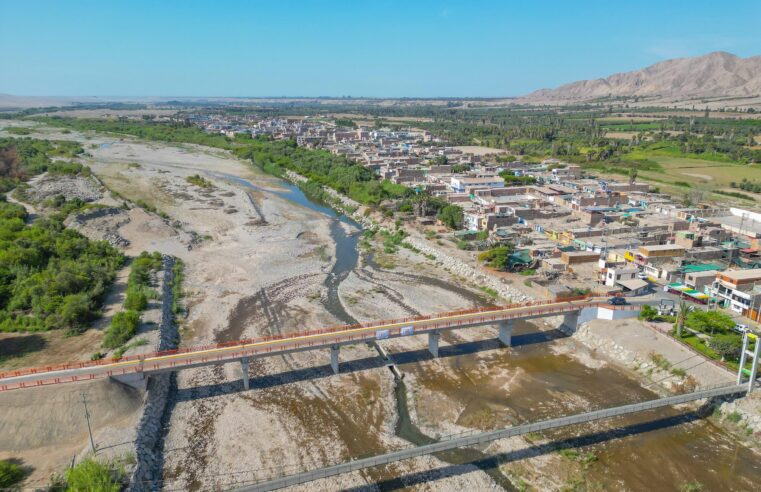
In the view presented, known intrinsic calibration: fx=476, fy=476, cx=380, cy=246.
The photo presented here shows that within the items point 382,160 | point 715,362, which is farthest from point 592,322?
point 382,160

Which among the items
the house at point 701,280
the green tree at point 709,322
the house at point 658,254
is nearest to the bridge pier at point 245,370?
the green tree at point 709,322

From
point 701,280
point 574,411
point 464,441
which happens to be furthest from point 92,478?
point 701,280

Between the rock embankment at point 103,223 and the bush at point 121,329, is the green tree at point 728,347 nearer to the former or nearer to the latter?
the bush at point 121,329

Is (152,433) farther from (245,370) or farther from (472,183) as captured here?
(472,183)

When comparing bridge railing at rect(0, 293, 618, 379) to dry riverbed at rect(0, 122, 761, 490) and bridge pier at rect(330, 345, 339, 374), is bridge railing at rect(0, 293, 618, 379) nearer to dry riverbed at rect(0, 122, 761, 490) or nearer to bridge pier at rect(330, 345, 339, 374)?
bridge pier at rect(330, 345, 339, 374)

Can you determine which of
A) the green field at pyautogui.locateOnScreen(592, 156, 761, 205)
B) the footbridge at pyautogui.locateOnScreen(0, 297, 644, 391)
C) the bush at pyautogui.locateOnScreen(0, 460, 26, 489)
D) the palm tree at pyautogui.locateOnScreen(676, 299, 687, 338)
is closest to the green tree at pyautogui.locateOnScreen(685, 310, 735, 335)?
the palm tree at pyautogui.locateOnScreen(676, 299, 687, 338)

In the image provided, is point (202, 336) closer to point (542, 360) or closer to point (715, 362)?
point (542, 360)

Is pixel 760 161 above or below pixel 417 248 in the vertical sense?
above
